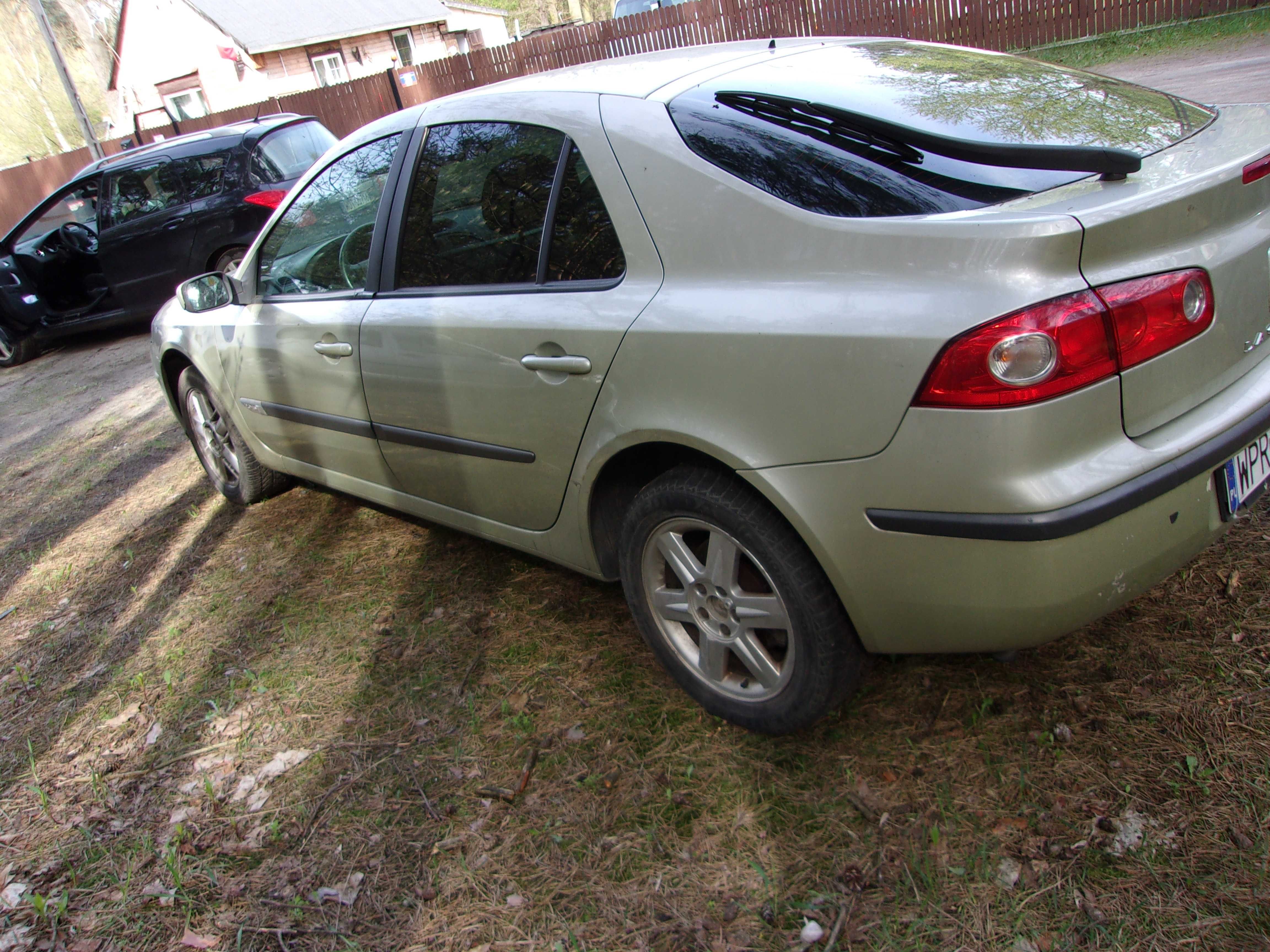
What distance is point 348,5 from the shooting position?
35.4 metres

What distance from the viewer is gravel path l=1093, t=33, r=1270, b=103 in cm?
782

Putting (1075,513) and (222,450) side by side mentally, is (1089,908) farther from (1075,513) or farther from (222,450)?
(222,450)

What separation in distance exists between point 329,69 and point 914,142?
37.7m

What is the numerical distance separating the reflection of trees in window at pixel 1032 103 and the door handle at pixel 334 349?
5.85 ft

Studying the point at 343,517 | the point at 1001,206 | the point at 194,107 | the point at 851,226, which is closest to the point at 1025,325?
the point at 1001,206

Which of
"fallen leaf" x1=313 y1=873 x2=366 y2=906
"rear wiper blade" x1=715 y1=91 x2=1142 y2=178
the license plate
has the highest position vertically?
"rear wiper blade" x1=715 y1=91 x2=1142 y2=178

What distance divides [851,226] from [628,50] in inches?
649

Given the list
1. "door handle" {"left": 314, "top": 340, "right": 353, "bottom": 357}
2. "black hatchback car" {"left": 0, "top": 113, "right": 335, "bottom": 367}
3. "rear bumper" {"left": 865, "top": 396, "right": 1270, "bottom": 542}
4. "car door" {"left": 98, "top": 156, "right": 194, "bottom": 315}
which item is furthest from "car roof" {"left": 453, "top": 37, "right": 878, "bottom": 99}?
"car door" {"left": 98, "top": 156, "right": 194, "bottom": 315}

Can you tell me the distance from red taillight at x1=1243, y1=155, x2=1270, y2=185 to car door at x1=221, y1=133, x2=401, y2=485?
7.81 feet

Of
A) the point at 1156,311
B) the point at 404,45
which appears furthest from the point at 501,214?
the point at 404,45

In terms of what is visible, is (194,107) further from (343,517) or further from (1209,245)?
(1209,245)

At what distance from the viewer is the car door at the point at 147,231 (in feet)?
27.0

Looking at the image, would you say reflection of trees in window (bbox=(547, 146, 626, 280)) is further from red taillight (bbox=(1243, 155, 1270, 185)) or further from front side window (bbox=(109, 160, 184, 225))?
front side window (bbox=(109, 160, 184, 225))

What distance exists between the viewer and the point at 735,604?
7.19 ft
